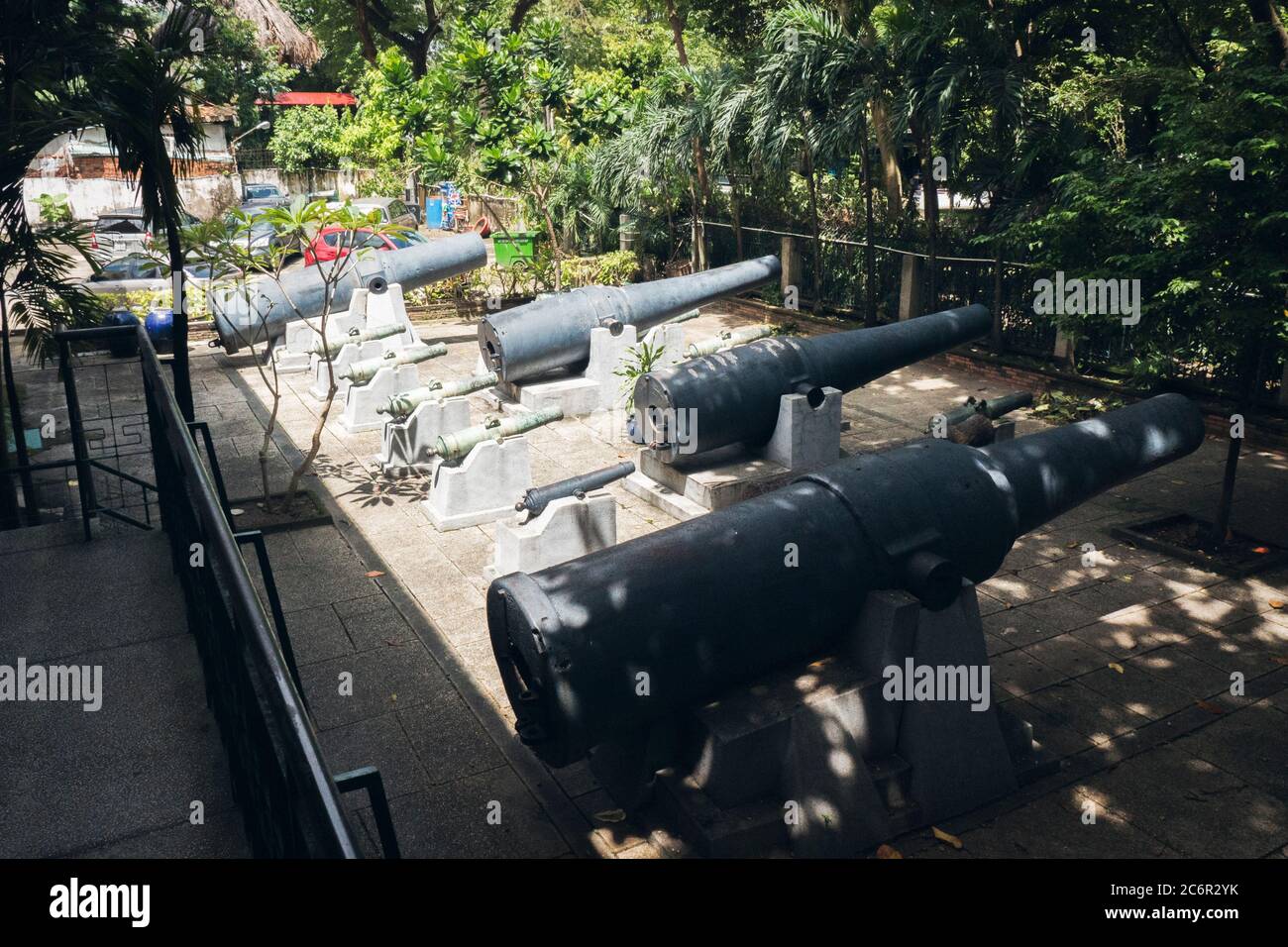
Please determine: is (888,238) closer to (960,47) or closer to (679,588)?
(960,47)

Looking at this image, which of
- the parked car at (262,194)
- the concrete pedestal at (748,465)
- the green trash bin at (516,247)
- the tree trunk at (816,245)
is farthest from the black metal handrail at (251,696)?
the parked car at (262,194)

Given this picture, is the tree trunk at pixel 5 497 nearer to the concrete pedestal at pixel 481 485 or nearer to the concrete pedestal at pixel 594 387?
the concrete pedestal at pixel 481 485

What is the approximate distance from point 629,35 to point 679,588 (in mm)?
36867

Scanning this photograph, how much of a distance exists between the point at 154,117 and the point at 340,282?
325 inches

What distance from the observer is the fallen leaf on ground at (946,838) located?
543cm

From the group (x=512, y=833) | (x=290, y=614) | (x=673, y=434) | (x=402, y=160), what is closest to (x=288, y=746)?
(x=512, y=833)

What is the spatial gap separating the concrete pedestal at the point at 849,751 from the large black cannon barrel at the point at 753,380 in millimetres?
4382

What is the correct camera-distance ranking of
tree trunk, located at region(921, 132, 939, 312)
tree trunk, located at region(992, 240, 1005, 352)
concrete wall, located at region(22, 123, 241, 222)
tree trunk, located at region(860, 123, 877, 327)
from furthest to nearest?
concrete wall, located at region(22, 123, 241, 222) < tree trunk, located at region(860, 123, 877, 327) < tree trunk, located at region(921, 132, 939, 312) < tree trunk, located at region(992, 240, 1005, 352)

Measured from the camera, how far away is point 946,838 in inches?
215

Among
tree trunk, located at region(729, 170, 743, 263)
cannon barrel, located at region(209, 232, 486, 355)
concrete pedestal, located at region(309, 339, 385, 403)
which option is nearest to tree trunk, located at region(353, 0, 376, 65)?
tree trunk, located at region(729, 170, 743, 263)

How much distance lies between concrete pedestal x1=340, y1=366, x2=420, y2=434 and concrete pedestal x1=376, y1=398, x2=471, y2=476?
152 centimetres

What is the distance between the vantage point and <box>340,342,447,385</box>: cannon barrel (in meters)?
12.7

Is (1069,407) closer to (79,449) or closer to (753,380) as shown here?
(753,380)

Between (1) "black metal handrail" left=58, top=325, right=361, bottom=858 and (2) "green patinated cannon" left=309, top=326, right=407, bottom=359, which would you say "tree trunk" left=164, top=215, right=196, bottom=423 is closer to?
(1) "black metal handrail" left=58, top=325, right=361, bottom=858
